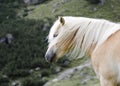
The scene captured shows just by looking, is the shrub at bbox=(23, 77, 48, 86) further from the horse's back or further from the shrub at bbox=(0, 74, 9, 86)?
the horse's back

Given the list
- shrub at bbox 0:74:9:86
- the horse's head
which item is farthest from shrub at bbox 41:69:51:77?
the horse's head

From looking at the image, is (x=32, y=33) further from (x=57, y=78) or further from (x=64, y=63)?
(x=57, y=78)

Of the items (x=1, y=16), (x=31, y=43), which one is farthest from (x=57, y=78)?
(x=1, y=16)

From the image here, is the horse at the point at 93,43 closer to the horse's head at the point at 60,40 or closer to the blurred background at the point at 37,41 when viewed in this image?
the horse's head at the point at 60,40

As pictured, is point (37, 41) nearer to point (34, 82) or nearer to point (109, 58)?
point (34, 82)

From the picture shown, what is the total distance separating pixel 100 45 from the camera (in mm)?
6754

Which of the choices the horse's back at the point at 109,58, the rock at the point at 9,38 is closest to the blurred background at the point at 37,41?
the rock at the point at 9,38

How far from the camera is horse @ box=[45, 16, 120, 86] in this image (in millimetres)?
6383

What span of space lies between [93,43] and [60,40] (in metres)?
0.61

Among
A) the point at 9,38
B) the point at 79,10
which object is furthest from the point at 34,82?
the point at 79,10

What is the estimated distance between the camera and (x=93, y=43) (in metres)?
6.88

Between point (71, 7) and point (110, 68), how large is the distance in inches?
1988

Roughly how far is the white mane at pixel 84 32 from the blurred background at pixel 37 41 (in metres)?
17.6

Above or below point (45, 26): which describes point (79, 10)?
Answer: above
